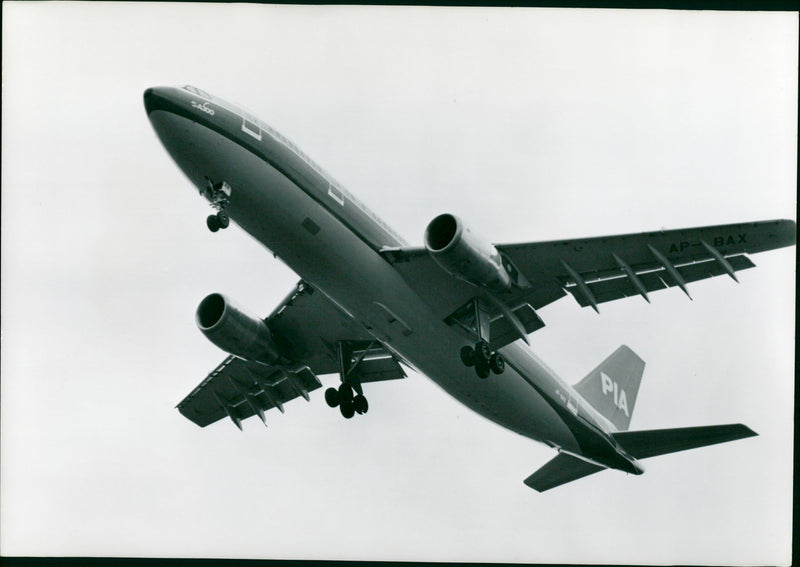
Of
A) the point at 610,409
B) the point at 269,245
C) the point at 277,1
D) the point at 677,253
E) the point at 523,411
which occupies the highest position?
the point at 277,1

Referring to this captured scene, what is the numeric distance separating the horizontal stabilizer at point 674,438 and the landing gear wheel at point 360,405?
22.1 feet

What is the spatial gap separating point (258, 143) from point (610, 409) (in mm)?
15783

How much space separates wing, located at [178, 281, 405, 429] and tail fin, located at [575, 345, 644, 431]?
6.60m

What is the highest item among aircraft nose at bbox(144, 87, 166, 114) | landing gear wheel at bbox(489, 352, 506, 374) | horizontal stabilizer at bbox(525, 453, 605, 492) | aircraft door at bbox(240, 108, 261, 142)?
aircraft nose at bbox(144, 87, 166, 114)

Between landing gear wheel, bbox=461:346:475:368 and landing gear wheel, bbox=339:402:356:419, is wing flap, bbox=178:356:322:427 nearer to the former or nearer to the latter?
landing gear wheel, bbox=339:402:356:419

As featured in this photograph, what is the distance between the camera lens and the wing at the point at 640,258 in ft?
71.4

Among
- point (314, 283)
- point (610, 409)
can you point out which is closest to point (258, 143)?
point (314, 283)

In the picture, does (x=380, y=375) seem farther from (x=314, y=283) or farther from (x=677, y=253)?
(x=677, y=253)

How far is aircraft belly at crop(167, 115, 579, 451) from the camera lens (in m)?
20.6

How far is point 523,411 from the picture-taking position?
2545cm

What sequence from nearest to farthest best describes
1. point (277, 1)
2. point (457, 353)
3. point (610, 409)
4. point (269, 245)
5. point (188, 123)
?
1. point (277, 1)
2. point (188, 123)
3. point (269, 245)
4. point (457, 353)
5. point (610, 409)

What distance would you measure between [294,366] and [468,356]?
6162mm

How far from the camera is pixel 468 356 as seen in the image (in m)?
23.6

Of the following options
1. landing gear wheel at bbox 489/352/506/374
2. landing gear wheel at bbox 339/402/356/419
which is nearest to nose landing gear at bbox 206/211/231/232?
landing gear wheel at bbox 489/352/506/374
